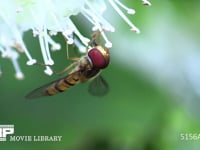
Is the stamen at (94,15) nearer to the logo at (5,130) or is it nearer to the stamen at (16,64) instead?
the stamen at (16,64)

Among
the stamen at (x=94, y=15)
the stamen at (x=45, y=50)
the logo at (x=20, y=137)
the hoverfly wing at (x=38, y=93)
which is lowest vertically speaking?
the logo at (x=20, y=137)

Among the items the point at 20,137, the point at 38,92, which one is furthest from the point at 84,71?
the point at 20,137

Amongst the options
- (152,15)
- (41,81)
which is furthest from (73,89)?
(152,15)

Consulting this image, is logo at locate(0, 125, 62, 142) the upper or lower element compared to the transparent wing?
lower

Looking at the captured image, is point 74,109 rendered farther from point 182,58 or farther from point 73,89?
point 182,58

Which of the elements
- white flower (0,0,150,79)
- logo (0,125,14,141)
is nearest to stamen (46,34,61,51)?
white flower (0,0,150,79)

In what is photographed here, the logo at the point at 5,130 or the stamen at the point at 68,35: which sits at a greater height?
the stamen at the point at 68,35

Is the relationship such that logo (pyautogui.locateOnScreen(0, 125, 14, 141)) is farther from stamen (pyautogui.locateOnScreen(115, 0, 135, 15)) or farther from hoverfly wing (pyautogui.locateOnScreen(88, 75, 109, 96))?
stamen (pyautogui.locateOnScreen(115, 0, 135, 15))

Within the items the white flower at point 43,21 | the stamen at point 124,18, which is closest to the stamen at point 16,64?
the white flower at point 43,21
